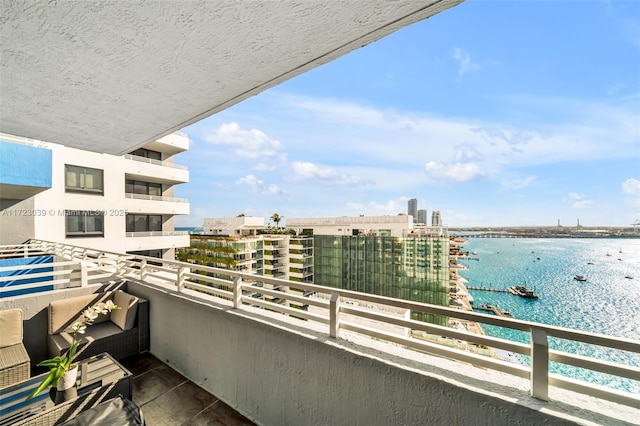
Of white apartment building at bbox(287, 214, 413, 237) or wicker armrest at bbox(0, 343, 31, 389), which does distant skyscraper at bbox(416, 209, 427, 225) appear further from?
wicker armrest at bbox(0, 343, 31, 389)

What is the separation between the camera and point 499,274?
33.2 metres

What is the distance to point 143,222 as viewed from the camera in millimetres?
12758

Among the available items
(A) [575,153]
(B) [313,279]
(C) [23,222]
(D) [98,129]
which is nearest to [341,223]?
(B) [313,279]

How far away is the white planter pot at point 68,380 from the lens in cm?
218

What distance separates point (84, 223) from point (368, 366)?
514 inches

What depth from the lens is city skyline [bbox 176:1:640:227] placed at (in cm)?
1059

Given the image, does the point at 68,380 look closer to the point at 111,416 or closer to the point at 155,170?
the point at 111,416

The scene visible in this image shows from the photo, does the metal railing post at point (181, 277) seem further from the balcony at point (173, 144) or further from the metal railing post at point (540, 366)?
the balcony at point (173, 144)

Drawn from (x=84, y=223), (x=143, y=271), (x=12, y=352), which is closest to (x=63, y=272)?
(x=143, y=271)

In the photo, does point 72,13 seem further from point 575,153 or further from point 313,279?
point 575,153

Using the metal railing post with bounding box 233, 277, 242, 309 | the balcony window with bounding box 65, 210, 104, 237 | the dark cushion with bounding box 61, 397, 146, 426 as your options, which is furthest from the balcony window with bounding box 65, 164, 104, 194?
the dark cushion with bounding box 61, 397, 146, 426

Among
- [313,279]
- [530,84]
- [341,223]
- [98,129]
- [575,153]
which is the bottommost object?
[313,279]

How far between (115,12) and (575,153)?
48965 millimetres

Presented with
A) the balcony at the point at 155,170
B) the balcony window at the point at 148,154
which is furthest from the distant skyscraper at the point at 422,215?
the balcony window at the point at 148,154
